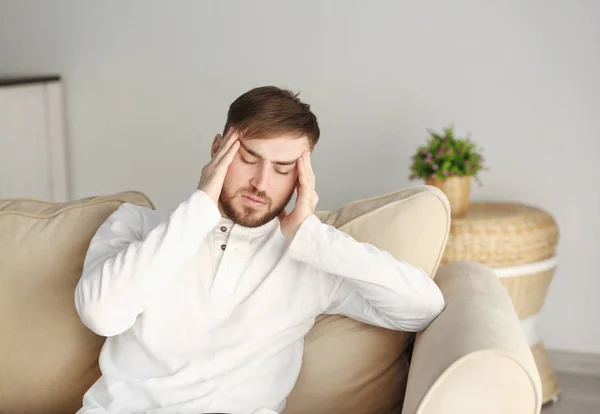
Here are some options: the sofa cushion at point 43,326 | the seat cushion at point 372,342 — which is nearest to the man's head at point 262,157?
the seat cushion at point 372,342

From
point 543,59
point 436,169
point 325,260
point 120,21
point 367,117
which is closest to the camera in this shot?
point 325,260

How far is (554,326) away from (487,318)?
184cm

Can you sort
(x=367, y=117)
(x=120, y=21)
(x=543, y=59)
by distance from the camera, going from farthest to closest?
1. (x=120, y=21)
2. (x=367, y=117)
3. (x=543, y=59)

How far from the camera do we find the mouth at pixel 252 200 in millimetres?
1830

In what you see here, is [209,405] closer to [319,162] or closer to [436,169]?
[436,169]

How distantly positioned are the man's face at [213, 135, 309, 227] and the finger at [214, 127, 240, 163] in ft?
0.07

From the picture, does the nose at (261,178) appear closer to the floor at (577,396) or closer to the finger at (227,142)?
the finger at (227,142)

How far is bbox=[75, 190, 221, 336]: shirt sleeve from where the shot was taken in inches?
66.1

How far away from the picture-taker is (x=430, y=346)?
1.64 m

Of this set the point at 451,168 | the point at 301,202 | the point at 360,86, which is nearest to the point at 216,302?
the point at 301,202

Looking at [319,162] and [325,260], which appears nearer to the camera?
[325,260]

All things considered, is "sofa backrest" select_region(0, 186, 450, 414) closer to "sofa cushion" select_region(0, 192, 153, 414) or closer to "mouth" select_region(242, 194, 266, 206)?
"sofa cushion" select_region(0, 192, 153, 414)

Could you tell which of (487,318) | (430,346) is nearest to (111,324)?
(430,346)

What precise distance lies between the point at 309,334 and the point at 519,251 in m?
1.21
